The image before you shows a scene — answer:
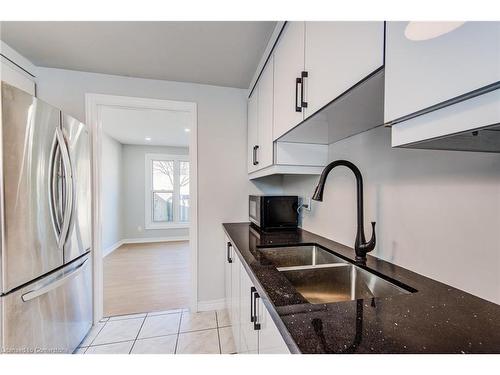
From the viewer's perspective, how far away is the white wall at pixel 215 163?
2248mm

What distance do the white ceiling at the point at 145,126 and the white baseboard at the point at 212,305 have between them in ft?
6.98

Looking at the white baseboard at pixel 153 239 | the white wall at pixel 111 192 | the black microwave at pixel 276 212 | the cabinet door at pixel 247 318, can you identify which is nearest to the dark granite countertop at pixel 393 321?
the cabinet door at pixel 247 318

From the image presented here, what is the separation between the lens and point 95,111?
80.5 inches

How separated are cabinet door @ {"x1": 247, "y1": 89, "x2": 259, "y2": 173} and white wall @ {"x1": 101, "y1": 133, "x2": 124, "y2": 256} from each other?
3185mm

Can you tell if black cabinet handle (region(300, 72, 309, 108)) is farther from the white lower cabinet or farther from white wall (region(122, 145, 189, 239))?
white wall (region(122, 145, 189, 239))

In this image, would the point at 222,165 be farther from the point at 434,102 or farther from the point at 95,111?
the point at 434,102

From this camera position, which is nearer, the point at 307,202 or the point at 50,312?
the point at 50,312

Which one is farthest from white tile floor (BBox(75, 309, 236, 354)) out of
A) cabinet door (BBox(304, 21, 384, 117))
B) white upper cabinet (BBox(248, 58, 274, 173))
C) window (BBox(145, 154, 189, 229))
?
window (BBox(145, 154, 189, 229))

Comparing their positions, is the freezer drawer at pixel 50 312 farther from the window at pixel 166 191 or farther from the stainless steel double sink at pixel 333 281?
the window at pixel 166 191

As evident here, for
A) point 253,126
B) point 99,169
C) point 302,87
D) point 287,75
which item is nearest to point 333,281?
point 302,87

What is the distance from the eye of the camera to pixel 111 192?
4520 mm

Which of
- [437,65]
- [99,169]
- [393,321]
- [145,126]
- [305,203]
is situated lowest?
[393,321]

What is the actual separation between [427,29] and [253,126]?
1.64 meters

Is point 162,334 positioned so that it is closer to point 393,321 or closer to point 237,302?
point 237,302
